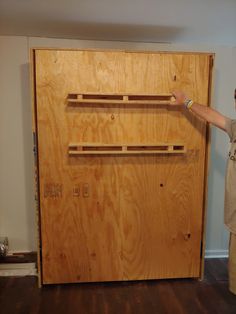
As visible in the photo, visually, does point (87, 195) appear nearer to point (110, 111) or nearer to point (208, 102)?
point (110, 111)

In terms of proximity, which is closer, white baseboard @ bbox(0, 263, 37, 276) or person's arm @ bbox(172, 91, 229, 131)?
person's arm @ bbox(172, 91, 229, 131)

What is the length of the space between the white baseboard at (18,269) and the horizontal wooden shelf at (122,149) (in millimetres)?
1127

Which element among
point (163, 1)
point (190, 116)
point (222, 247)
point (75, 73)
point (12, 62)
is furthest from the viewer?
point (222, 247)

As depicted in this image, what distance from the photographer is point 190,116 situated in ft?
7.23

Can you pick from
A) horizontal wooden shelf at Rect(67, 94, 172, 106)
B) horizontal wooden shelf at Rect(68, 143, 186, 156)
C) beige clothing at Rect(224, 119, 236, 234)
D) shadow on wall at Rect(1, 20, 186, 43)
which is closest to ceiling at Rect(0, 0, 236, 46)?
shadow on wall at Rect(1, 20, 186, 43)

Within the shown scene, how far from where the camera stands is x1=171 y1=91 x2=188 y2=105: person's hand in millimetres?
2123

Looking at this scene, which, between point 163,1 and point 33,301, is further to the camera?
point 33,301

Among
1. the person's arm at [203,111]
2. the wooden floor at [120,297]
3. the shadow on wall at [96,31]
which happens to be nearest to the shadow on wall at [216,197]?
the wooden floor at [120,297]

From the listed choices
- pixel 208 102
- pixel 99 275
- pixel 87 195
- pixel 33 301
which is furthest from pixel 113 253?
pixel 208 102

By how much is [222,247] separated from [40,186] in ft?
6.20

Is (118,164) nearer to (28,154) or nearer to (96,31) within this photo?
(28,154)

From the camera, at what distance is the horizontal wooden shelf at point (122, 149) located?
2119 mm

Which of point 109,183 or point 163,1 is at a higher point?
point 163,1

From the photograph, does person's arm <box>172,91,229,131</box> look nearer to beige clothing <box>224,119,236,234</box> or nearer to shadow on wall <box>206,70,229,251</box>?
beige clothing <box>224,119,236,234</box>
